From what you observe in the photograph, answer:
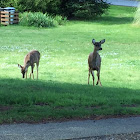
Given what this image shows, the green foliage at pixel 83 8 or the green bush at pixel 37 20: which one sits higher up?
the green foliage at pixel 83 8

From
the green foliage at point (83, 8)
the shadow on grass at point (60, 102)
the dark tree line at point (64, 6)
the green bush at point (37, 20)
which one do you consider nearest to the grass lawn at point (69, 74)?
the shadow on grass at point (60, 102)

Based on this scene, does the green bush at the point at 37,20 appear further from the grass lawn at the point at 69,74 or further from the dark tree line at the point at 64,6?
the dark tree line at the point at 64,6

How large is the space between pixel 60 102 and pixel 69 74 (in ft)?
21.2

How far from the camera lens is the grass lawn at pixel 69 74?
8.14 m

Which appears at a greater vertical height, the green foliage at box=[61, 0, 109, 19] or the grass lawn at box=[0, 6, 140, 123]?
the green foliage at box=[61, 0, 109, 19]

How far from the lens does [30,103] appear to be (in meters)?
8.59

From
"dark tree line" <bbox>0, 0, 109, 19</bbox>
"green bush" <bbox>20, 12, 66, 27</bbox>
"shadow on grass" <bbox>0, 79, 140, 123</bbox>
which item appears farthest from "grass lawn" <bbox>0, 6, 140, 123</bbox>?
"dark tree line" <bbox>0, 0, 109, 19</bbox>

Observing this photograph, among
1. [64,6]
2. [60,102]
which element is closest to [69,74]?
[60,102]

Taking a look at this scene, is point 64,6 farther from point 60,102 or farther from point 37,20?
point 60,102

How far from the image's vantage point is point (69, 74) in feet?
49.8

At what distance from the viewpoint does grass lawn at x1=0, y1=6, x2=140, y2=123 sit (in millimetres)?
8141

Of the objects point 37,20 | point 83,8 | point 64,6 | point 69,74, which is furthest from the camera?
point 64,6

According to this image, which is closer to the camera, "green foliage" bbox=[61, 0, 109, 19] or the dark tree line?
the dark tree line

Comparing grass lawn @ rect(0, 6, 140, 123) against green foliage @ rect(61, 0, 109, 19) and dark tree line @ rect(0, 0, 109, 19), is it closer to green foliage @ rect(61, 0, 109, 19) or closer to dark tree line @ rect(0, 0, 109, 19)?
green foliage @ rect(61, 0, 109, 19)
